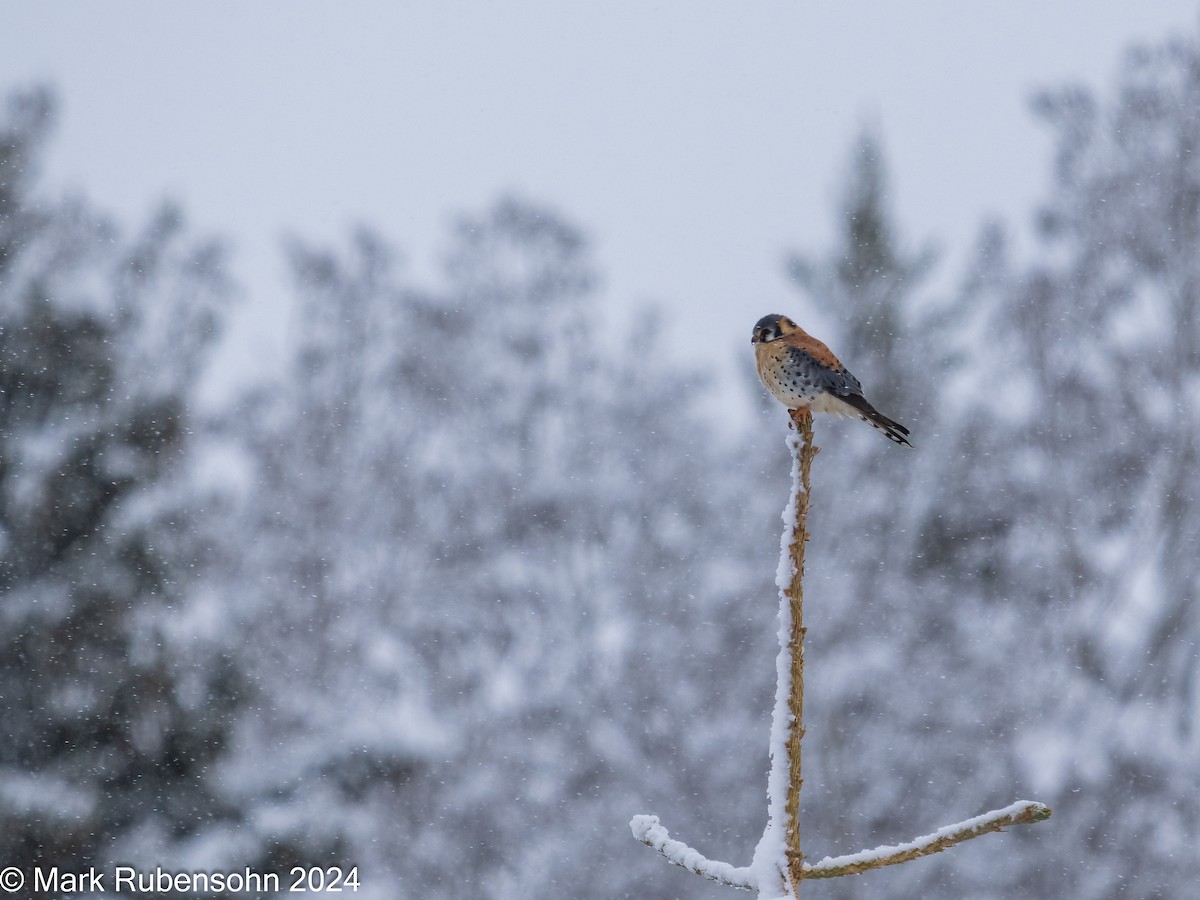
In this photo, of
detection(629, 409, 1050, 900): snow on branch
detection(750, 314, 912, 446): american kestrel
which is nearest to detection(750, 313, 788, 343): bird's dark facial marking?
detection(750, 314, 912, 446): american kestrel

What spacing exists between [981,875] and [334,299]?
6665 mm

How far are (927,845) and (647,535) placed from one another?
7.80 m

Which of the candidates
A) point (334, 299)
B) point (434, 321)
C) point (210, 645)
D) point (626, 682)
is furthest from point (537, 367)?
point (210, 645)

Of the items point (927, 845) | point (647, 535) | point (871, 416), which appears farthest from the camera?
point (647, 535)

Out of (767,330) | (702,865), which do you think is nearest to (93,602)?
(767,330)

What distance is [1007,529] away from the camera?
27.3 feet

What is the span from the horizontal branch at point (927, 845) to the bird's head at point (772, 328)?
5.64ft

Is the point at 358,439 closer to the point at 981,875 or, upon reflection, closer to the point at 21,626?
the point at 21,626

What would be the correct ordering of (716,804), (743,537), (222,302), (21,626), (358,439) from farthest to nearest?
(358,439), (743,537), (716,804), (222,302), (21,626)

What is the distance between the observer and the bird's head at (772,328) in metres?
2.74

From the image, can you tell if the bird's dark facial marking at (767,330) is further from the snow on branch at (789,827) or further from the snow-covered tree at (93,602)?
the snow-covered tree at (93,602)

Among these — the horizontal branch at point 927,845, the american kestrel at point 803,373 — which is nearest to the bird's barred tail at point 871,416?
the american kestrel at point 803,373

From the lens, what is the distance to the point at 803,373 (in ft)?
9.31

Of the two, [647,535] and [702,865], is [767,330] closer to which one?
[702,865]
